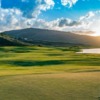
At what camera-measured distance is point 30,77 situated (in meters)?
20.4

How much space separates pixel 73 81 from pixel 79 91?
189cm

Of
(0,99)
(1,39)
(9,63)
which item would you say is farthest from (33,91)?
(1,39)

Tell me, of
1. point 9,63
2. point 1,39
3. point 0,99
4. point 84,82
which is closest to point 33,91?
point 0,99

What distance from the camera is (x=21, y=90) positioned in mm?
17328

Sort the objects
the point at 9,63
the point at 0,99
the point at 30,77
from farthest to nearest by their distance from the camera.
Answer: the point at 9,63
the point at 30,77
the point at 0,99

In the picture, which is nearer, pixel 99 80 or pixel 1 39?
pixel 99 80

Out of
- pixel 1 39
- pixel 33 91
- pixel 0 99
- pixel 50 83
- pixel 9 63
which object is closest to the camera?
pixel 0 99

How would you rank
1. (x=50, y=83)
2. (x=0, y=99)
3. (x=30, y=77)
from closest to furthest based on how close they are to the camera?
(x=0, y=99), (x=50, y=83), (x=30, y=77)

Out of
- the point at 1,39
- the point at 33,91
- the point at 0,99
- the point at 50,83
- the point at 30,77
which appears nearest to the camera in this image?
the point at 0,99

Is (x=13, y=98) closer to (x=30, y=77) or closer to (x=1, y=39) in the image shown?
(x=30, y=77)

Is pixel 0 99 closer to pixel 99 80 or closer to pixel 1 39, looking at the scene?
pixel 99 80

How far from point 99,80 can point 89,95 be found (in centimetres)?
297

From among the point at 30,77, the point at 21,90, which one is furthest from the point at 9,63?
the point at 21,90

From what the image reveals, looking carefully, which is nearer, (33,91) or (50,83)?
(33,91)
